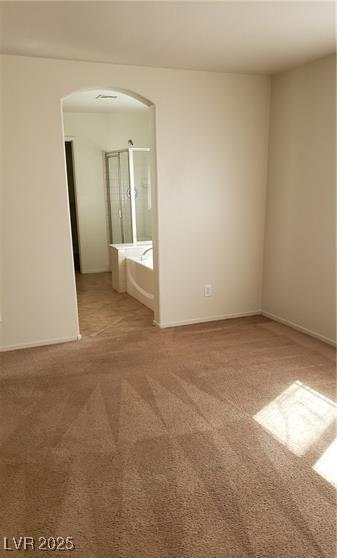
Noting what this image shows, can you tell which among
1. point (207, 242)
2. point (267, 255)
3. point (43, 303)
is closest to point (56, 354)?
point (43, 303)

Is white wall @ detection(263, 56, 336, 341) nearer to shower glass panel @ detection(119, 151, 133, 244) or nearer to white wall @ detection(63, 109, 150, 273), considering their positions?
shower glass panel @ detection(119, 151, 133, 244)

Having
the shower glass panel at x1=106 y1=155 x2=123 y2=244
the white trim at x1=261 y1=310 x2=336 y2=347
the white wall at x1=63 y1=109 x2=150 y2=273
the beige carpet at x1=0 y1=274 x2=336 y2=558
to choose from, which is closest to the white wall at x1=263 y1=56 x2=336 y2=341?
the white trim at x1=261 y1=310 x2=336 y2=347

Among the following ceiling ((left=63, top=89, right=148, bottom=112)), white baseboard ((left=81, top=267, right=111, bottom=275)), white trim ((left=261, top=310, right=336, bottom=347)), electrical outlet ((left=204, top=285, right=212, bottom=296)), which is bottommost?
white trim ((left=261, top=310, right=336, bottom=347))

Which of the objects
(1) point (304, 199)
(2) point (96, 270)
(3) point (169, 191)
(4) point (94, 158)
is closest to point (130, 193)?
(4) point (94, 158)

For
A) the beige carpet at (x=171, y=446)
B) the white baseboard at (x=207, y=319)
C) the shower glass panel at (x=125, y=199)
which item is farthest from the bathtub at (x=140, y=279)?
the beige carpet at (x=171, y=446)

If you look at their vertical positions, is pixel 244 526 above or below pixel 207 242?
below

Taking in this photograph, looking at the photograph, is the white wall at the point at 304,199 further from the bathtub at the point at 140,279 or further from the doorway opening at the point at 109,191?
the doorway opening at the point at 109,191

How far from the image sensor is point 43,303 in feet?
11.9

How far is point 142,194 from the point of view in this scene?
6207 mm

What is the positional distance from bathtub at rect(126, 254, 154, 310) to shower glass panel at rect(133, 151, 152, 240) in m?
0.83

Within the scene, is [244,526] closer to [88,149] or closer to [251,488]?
[251,488]

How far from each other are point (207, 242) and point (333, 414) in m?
2.13

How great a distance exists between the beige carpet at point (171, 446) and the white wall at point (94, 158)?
3282 millimetres

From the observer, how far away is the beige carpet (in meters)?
1.67
